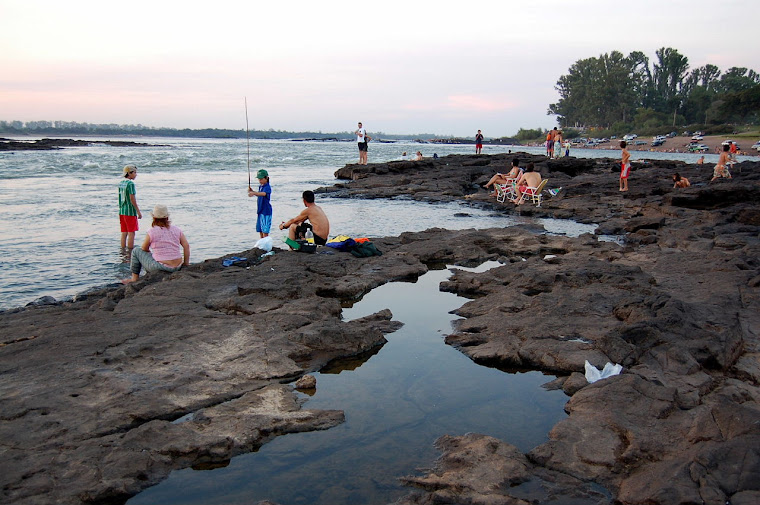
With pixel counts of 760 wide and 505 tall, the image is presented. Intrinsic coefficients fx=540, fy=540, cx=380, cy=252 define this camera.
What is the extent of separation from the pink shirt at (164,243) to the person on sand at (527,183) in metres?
12.9

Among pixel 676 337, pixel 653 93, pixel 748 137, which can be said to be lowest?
pixel 676 337

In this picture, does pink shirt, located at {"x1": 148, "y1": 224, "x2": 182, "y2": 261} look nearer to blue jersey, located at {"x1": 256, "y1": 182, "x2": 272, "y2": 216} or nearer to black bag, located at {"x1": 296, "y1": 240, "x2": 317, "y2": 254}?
black bag, located at {"x1": 296, "y1": 240, "x2": 317, "y2": 254}

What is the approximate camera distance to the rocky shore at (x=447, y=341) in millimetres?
3311

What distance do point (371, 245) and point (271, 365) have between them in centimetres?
498

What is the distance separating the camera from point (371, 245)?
387 inches

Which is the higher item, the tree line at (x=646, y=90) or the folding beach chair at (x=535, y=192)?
the tree line at (x=646, y=90)

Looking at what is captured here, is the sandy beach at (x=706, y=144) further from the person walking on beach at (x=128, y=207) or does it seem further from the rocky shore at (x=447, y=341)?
the person walking on beach at (x=128, y=207)

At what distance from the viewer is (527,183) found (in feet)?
59.8

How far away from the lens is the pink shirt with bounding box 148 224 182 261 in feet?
26.9

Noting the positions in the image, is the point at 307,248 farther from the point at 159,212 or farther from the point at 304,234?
the point at 159,212

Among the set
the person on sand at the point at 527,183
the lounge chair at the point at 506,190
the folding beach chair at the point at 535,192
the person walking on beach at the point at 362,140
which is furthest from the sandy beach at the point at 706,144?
the folding beach chair at the point at 535,192

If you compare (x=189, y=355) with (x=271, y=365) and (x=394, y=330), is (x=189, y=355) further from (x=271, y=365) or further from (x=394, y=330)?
(x=394, y=330)

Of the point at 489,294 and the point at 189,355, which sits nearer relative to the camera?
the point at 189,355

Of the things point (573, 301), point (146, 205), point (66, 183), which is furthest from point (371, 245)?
→ point (66, 183)
